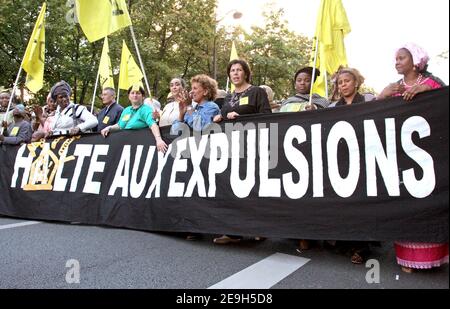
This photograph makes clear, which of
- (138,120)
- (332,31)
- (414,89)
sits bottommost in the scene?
(414,89)

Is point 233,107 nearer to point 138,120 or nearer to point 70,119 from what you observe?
point 138,120

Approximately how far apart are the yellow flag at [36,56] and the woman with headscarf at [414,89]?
5.38m

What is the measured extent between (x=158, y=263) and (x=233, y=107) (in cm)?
189

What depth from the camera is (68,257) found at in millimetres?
3914

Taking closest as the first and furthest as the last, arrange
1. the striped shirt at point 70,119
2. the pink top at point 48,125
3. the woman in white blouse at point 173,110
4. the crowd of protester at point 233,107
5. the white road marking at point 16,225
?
the crowd of protester at point 233,107 → the white road marking at point 16,225 → the woman in white blouse at point 173,110 → the striped shirt at point 70,119 → the pink top at point 48,125

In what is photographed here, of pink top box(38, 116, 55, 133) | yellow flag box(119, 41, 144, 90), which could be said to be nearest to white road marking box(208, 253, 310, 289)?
pink top box(38, 116, 55, 133)

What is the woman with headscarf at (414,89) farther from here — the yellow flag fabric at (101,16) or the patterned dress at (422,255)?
the yellow flag fabric at (101,16)

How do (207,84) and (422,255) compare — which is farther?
(207,84)

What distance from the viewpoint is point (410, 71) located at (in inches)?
149

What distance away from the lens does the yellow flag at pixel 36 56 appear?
6.63m

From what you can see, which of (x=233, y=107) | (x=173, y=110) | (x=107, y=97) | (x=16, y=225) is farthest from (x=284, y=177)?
(x=16, y=225)

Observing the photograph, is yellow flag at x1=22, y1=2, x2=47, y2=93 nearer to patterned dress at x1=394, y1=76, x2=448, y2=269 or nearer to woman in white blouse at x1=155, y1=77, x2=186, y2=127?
woman in white blouse at x1=155, y1=77, x2=186, y2=127

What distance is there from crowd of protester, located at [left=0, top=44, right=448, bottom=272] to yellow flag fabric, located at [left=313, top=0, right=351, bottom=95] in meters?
0.30

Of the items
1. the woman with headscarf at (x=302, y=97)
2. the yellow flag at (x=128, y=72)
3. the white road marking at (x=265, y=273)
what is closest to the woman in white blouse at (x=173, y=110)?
the woman with headscarf at (x=302, y=97)
